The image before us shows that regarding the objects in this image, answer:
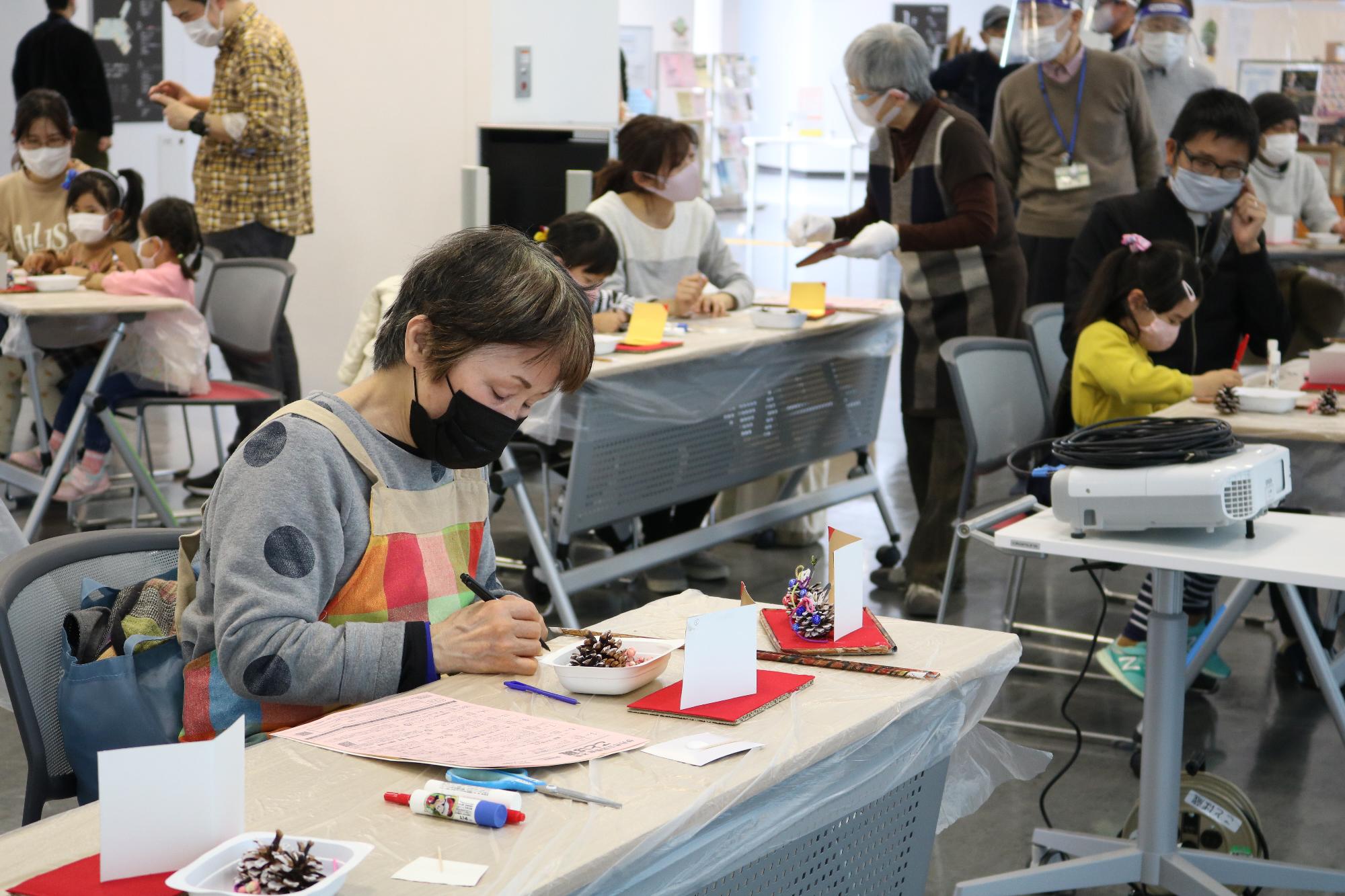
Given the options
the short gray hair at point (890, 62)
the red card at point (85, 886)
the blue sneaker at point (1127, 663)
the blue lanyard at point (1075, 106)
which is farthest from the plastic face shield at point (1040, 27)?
the red card at point (85, 886)

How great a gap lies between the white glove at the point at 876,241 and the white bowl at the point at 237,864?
119 inches

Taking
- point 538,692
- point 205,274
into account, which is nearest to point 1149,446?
point 538,692

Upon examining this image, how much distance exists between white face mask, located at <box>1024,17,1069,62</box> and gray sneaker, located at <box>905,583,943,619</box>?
6.44 feet

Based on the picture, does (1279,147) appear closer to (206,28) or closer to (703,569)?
(703,569)

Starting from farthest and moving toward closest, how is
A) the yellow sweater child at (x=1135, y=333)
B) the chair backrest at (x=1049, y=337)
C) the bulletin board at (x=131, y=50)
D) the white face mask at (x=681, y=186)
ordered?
1. the bulletin board at (x=131, y=50)
2. the white face mask at (x=681, y=186)
3. the chair backrest at (x=1049, y=337)
4. the yellow sweater child at (x=1135, y=333)

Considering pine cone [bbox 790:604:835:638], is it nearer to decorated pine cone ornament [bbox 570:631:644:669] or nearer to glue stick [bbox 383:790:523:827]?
decorated pine cone ornament [bbox 570:631:644:669]

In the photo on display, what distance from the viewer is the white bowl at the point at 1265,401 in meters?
3.05

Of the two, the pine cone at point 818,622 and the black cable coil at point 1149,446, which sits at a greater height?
the black cable coil at point 1149,446

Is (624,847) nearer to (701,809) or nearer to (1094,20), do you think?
(701,809)

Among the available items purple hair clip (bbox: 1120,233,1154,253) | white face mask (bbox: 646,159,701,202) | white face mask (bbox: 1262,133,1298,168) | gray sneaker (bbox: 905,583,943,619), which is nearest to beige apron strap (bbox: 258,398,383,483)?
purple hair clip (bbox: 1120,233,1154,253)

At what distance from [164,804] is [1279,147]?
A: 5406mm

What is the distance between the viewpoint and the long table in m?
3.41

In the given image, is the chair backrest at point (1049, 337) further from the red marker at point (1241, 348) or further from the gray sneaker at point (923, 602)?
the gray sneaker at point (923, 602)

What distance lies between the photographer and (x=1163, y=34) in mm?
5410
